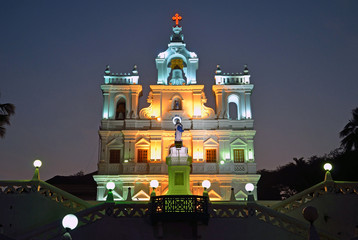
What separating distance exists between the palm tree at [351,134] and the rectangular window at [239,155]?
9203 mm

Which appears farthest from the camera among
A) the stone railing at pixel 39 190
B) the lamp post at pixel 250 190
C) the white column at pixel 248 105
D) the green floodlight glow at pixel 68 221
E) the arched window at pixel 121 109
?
the arched window at pixel 121 109

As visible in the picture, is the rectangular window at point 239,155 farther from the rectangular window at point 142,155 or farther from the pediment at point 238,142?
the rectangular window at point 142,155

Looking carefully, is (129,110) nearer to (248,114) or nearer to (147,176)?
(147,176)

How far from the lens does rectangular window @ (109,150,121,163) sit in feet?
113

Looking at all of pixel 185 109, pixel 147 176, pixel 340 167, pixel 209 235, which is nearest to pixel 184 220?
pixel 209 235

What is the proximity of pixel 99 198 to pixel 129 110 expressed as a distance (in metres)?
7.90

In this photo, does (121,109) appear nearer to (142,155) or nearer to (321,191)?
(142,155)

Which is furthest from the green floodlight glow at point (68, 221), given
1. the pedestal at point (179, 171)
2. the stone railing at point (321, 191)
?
the pedestal at point (179, 171)

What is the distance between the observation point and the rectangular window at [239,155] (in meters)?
34.3

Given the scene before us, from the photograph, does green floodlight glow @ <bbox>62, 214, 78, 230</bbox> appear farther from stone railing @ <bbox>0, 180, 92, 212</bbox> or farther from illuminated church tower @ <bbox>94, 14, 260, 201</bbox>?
illuminated church tower @ <bbox>94, 14, 260, 201</bbox>

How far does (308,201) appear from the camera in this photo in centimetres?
1992

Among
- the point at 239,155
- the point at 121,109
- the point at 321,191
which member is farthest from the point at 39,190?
the point at 239,155

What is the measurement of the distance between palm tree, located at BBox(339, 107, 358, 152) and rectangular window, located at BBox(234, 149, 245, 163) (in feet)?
30.2

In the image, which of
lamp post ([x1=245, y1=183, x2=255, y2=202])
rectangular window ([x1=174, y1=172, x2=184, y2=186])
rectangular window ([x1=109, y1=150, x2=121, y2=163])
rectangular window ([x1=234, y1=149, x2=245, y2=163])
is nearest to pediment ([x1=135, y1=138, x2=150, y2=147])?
rectangular window ([x1=109, y1=150, x2=121, y2=163])
